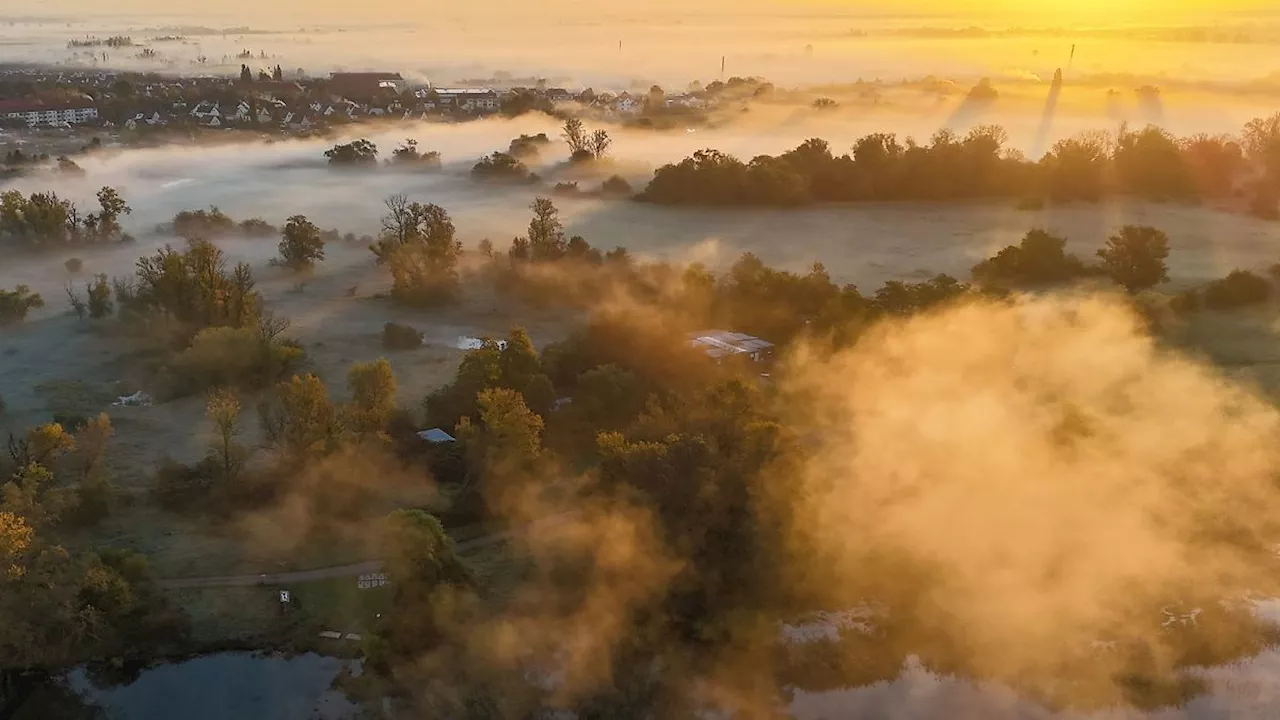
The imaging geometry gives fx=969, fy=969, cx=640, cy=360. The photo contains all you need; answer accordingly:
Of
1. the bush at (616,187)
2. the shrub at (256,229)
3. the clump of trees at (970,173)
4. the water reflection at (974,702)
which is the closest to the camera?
the water reflection at (974,702)

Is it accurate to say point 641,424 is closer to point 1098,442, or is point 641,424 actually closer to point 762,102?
point 1098,442

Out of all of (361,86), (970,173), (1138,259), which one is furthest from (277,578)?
(361,86)

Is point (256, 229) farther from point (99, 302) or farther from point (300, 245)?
point (99, 302)

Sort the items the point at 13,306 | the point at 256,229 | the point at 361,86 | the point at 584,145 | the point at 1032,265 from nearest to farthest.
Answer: the point at 13,306 → the point at 1032,265 → the point at 256,229 → the point at 584,145 → the point at 361,86

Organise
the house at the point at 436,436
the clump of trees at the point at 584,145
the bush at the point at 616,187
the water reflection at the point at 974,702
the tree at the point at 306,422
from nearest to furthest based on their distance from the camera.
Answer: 1. the water reflection at the point at 974,702
2. the tree at the point at 306,422
3. the house at the point at 436,436
4. the bush at the point at 616,187
5. the clump of trees at the point at 584,145

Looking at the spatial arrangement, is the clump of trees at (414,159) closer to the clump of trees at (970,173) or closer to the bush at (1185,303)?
the clump of trees at (970,173)

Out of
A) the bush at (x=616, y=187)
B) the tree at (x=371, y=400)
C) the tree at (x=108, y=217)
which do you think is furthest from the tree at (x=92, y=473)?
the bush at (x=616, y=187)

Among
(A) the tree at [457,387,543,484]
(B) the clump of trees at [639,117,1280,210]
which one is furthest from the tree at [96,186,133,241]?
(A) the tree at [457,387,543,484]
